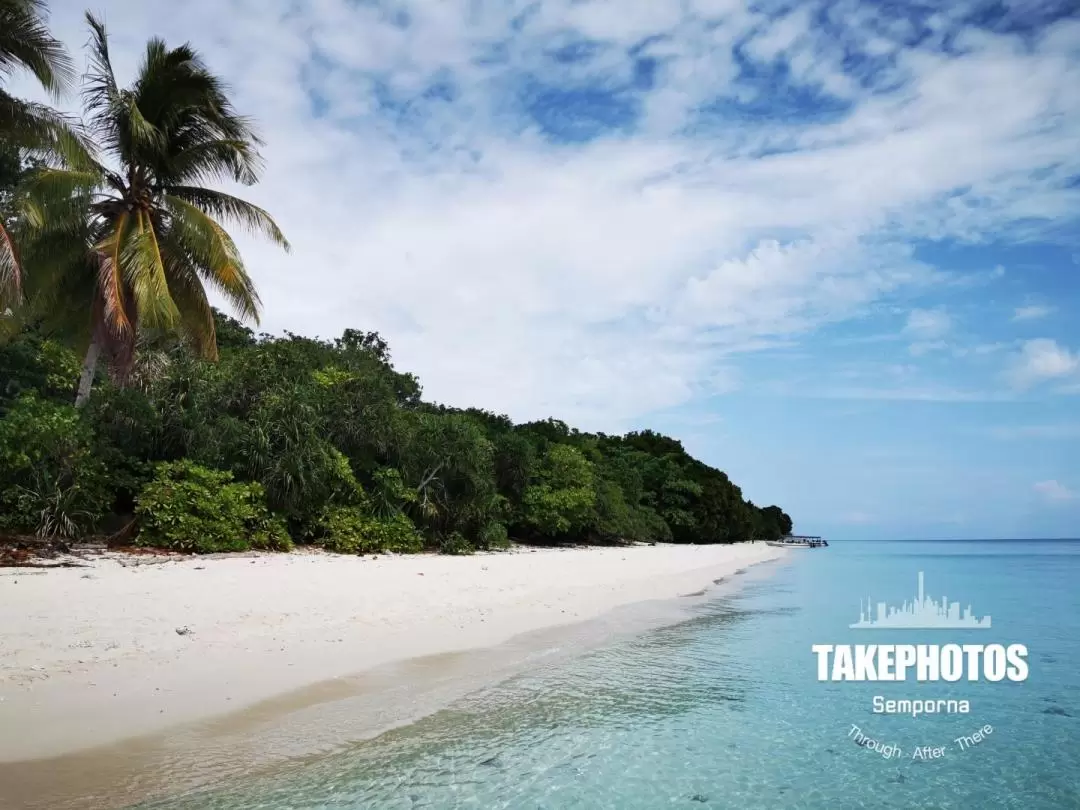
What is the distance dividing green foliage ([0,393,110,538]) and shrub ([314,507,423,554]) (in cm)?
451

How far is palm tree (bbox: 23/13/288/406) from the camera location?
13.7 meters

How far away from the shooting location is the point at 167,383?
15.3m

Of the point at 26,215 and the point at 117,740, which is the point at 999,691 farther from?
the point at 26,215

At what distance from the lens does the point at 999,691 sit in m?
7.48

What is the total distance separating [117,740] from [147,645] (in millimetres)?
1952

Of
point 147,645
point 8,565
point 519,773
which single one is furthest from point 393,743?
→ point 8,565

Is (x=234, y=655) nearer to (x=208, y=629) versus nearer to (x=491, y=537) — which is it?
(x=208, y=629)

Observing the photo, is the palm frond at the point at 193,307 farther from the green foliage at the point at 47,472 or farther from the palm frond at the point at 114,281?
the green foliage at the point at 47,472

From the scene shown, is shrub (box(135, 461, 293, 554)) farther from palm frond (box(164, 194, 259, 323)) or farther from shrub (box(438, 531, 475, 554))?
shrub (box(438, 531, 475, 554))

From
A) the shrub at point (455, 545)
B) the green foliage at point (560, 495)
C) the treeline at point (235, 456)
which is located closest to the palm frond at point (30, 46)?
the treeline at point (235, 456)

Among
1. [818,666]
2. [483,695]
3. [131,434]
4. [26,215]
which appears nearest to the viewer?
[483,695]

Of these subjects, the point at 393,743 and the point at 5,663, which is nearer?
the point at 393,743

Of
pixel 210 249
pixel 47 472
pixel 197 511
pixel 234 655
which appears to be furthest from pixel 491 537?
pixel 234 655

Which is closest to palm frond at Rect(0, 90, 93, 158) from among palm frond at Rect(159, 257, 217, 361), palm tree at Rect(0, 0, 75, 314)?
palm tree at Rect(0, 0, 75, 314)
